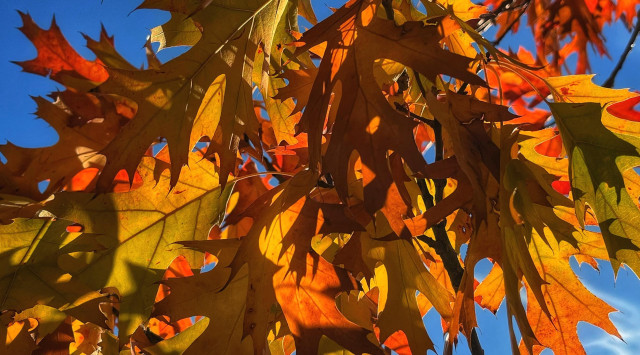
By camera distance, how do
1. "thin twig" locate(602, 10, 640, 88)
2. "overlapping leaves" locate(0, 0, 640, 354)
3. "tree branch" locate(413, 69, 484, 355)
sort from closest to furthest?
1. "overlapping leaves" locate(0, 0, 640, 354)
2. "tree branch" locate(413, 69, 484, 355)
3. "thin twig" locate(602, 10, 640, 88)

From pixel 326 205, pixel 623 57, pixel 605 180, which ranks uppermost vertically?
pixel 623 57

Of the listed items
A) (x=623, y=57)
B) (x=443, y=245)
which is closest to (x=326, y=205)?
(x=443, y=245)

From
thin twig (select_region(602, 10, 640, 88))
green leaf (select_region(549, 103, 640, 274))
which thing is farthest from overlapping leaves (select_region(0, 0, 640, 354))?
thin twig (select_region(602, 10, 640, 88))

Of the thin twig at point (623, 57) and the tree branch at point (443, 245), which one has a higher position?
the thin twig at point (623, 57)

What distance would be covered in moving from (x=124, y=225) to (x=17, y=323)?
0.30 metres

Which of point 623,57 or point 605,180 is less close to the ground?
point 623,57

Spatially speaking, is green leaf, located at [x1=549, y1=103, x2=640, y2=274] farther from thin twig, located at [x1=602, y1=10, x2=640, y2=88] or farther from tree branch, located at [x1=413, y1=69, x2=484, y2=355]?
thin twig, located at [x1=602, y1=10, x2=640, y2=88]

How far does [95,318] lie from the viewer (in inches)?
38.1

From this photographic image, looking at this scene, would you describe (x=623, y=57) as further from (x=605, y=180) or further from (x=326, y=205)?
(x=326, y=205)

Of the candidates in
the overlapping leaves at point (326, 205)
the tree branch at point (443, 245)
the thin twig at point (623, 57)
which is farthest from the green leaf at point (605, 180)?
the thin twig at point (623, 57)

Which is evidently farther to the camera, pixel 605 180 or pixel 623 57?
pixel 623 57

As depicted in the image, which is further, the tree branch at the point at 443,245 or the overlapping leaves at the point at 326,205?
the tree branch at the point at 443,245

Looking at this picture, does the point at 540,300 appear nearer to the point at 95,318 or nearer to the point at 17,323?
the point at 95,318

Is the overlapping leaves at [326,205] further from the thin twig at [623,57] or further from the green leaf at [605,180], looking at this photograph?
the thin twig at [623,57]
